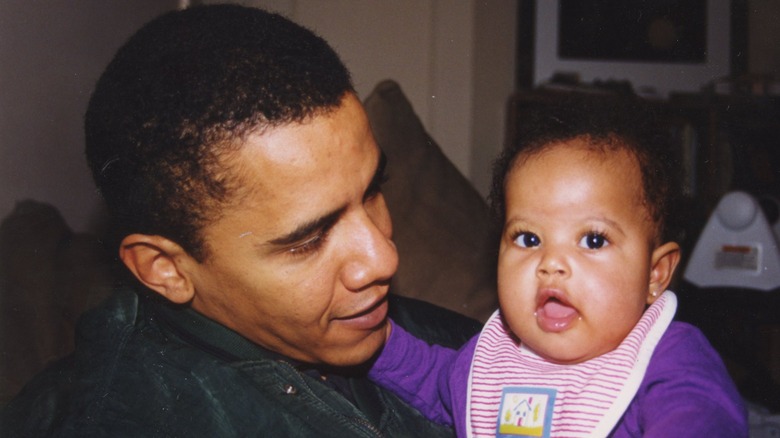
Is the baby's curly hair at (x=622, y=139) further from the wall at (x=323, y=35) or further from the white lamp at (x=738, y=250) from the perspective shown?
the white lamp at (x=738, y=250)

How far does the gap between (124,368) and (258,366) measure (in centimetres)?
24

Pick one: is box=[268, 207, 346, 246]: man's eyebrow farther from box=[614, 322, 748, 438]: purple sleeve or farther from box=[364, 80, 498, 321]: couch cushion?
box=[364, 80, 498, 321]: couch cushion

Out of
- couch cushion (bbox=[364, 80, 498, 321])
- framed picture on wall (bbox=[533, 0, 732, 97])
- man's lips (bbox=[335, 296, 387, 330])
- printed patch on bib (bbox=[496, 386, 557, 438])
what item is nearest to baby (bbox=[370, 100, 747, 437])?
printed patch on bib (bbox=[496, 386, 557, 438])

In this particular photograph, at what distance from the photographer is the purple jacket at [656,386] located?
1.06 meters

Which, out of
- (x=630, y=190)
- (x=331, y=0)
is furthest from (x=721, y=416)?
(x=331, y=0)

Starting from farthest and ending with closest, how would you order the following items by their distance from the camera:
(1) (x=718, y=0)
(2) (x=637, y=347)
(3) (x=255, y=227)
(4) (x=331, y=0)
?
(1) (x=718, y=0), (4) (x=331, y=0), (2) (x=637, y=347), (3) (x=255, y=227)

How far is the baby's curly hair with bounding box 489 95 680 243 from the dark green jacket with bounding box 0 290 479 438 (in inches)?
24.6

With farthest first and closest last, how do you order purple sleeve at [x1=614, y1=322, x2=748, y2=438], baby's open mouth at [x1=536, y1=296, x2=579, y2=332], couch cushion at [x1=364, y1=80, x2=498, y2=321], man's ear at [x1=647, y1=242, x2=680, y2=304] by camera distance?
couch cushion at [x1=364, y1=80, x2=498, y2=321] < man's ear at [x1=647, y1=242, x2=680, y2=304] < baby's open mouth at [x1=536, y1=296, x2=579, y2=332] < purple sleeve at [x1=614, y1=322, x2=748, y2=438]

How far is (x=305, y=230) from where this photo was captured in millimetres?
1174

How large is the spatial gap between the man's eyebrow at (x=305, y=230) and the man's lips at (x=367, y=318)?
0.65 ft

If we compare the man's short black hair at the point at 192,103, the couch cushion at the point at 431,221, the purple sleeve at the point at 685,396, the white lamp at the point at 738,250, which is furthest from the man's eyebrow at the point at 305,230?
the white lamp at the point at 738,250

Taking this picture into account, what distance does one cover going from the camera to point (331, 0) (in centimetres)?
337

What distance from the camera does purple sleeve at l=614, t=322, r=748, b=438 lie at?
105 cm

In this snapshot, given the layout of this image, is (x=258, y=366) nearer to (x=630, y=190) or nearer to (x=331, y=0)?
(x=630, y=190)
